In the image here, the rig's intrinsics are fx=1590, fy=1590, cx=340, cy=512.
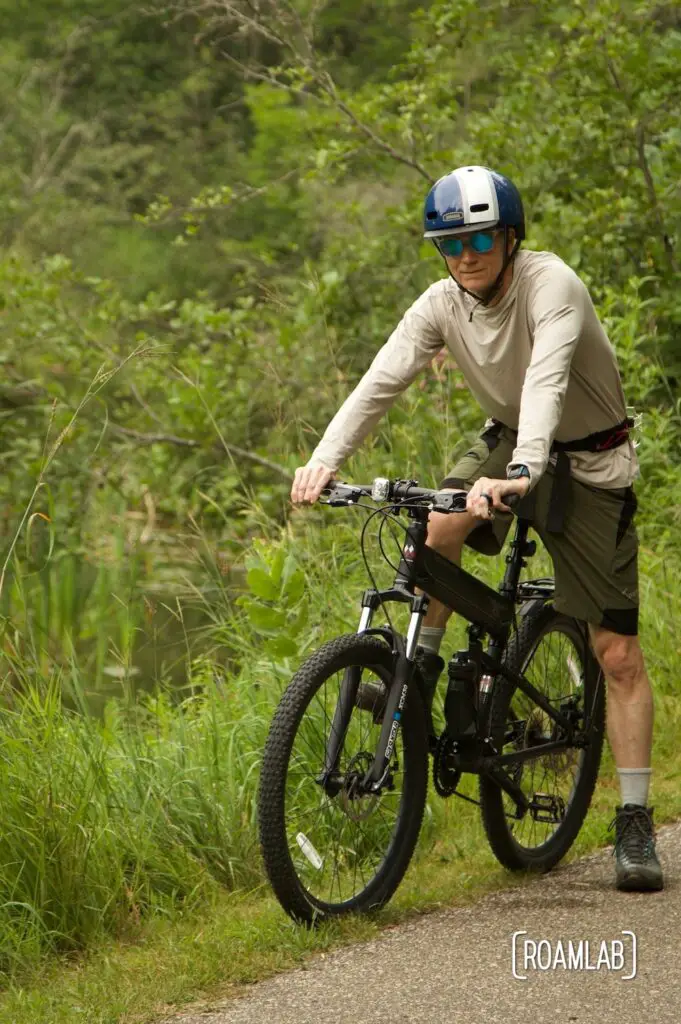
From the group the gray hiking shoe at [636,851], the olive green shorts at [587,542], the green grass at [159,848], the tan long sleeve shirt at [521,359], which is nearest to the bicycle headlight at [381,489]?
the tan long sleeve shirt at [521,359]

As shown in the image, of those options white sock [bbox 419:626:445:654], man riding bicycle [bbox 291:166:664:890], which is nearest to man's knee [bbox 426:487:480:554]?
man riding bicycle [bbox 291:166:664:890]

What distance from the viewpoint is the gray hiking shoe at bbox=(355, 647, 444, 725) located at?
14.0 ft

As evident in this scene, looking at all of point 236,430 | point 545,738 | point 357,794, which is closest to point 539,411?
point 357,794

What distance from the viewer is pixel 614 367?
14.9ft

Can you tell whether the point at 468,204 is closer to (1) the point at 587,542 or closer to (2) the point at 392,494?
(2) the point at 392,494

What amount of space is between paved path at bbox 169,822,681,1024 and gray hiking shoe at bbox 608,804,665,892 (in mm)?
42

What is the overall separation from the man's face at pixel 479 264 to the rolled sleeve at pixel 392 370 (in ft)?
0.60

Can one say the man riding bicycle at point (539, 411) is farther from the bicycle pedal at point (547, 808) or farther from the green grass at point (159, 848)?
the green grass at point (159, 848)

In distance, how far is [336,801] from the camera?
4.30 metres

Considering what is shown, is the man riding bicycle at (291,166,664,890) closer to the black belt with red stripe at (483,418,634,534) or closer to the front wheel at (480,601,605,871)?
the black belt with red stripe at (483,418,634,534)

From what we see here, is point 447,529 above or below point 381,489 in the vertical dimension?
below

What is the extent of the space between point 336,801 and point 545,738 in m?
0.91

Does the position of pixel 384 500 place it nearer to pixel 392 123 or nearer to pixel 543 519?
pixel 543 519

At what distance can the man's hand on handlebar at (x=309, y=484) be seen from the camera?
4.26m
